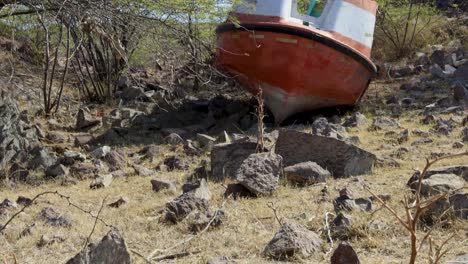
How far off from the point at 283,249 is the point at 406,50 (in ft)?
38.5

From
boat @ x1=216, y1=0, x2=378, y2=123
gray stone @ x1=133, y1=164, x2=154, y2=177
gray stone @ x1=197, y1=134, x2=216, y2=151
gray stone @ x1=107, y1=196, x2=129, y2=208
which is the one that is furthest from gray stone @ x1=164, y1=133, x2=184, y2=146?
gray stone @ x1=107, y1=196, x2=129, y2=208

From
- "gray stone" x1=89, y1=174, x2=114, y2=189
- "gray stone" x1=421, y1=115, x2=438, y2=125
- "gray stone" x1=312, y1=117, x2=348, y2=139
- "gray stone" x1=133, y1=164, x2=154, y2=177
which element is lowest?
"gray stone" x1=133, y1=164, x2=154, y2=177

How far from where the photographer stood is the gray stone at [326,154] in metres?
5.65

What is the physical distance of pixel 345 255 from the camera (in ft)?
9.82

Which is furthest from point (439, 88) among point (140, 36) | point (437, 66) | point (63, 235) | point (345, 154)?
point (63, 235)

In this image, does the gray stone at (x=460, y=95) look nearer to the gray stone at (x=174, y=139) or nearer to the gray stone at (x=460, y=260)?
the gray stone at (x=174, y=139)

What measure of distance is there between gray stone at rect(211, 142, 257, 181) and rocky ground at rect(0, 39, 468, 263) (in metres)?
0.01

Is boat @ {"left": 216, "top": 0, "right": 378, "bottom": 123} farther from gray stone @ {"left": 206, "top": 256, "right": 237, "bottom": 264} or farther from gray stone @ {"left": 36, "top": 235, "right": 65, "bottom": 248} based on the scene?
gray stone @ {"left": 206, "top": 256, "right": 237, "bottom": 264}

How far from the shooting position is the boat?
863 centimetres

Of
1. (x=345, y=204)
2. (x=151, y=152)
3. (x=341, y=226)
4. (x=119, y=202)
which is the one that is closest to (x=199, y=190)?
(x=119, y=202)

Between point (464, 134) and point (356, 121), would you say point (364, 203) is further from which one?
point (356, 121)

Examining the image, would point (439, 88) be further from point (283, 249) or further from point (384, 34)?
point (283, 249)

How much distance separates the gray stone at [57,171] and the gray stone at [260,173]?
87.9 inches

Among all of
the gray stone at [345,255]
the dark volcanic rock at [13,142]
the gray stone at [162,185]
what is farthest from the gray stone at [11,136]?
the gray stone at [345,255]
